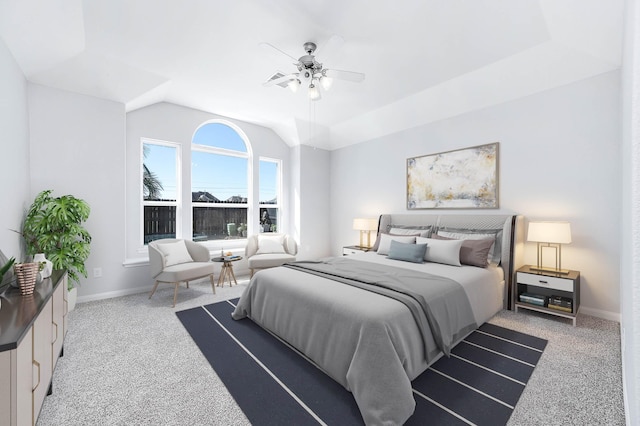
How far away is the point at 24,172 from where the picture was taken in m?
3.02

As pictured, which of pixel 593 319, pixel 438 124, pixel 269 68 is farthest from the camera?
pixel 438 124

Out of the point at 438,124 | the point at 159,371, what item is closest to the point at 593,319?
the point at 438,124

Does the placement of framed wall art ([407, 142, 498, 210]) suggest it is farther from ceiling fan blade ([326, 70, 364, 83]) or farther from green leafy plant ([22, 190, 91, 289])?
green leafy plant ([22, 190, 91, 289])

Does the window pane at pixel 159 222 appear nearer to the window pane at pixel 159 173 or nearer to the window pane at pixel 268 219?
the window pane at pixel 159 173

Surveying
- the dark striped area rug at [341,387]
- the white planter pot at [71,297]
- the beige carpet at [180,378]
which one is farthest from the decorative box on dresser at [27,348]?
the white planter pot at [71,297]

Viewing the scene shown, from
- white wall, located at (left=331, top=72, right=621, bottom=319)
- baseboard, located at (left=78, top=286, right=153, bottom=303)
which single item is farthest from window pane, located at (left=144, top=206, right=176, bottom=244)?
white wall, located at (left=331, top=72, right=621, bottom=319)

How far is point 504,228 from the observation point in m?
3.37

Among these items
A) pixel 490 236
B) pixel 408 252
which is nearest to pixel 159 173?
pixel 408 252

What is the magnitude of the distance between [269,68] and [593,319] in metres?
4.68

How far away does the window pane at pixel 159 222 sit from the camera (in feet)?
14.4

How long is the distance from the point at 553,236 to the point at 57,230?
548 centimetres

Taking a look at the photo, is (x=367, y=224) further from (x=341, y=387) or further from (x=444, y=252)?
(x=341, y=387)

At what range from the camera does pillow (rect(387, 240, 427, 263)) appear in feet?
11.2

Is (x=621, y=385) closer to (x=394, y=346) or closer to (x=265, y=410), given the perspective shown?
(x=394, y=346)
